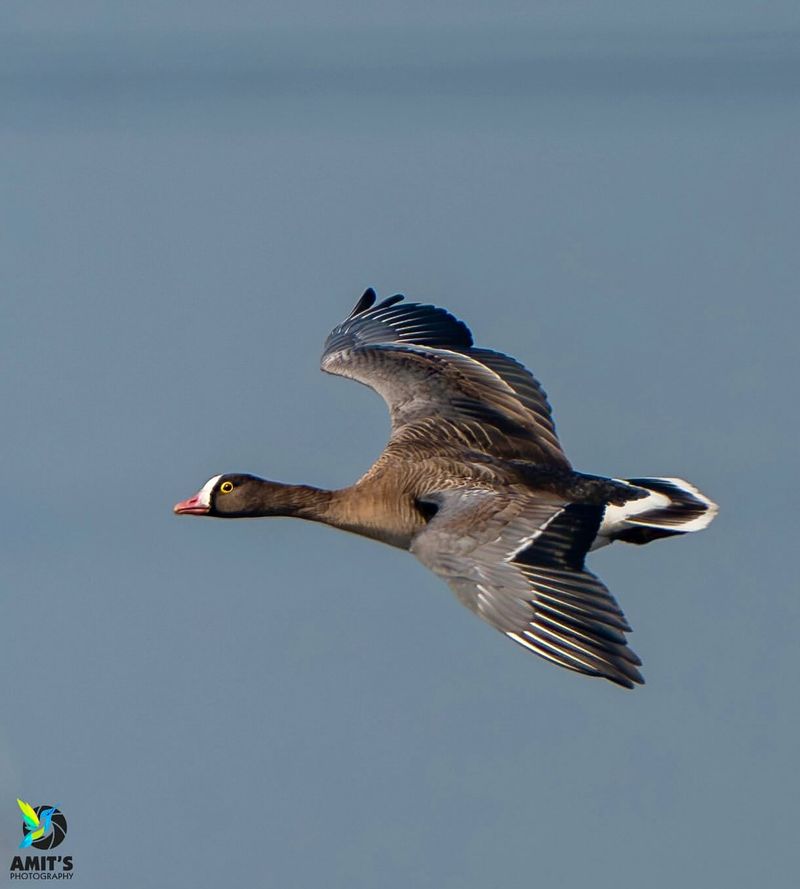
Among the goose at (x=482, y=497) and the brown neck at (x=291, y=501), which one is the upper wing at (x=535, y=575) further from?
the brown neck at (x=291, y=501)

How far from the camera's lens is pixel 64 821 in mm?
18656

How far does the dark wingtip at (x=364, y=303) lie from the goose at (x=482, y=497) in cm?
1

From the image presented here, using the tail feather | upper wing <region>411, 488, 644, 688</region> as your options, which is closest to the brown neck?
upper wing <region>411, 488, 644, 688</region>

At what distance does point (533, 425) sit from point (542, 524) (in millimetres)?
3185

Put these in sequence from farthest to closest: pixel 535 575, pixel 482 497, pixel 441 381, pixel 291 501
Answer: pixel 441 381
pixel 291 501
pixel 482 497
pixel 535 575

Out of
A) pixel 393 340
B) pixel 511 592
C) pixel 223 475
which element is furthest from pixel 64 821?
pixel 511 592

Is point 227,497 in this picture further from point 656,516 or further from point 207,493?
point 656,516

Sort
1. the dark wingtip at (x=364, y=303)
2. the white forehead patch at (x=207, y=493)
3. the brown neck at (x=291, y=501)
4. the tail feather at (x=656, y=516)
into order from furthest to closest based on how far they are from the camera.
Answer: the dark wingtip at (x=364, y=303) < the white forehead patch at (x=207, y=493) < the brown neck at (x=291, y=501) < the tail feather at (x=656, y=516)

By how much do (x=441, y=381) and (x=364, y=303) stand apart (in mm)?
2345

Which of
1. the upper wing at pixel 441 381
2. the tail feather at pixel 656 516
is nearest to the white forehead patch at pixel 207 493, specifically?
the upper wing at pixel 441 381

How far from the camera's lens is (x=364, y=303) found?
20.1 m

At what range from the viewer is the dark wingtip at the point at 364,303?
65.6ft

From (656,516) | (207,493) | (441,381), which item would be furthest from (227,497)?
(656,516)

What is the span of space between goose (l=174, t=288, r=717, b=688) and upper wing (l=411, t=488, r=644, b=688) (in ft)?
0.03
